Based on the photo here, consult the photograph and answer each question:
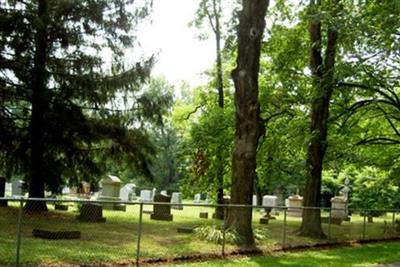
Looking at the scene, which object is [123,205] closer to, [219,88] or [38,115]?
[38,115]

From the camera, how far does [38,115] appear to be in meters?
21.4

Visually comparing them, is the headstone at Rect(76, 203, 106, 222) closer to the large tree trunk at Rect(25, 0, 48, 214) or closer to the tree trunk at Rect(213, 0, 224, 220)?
the large tree trunk at Rect(25, 0, 48, 214)

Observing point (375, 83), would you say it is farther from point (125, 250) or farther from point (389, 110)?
point (125, 250)

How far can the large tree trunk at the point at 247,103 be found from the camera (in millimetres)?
16766

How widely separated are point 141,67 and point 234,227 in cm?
913

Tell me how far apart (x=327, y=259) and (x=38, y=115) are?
11922 mm

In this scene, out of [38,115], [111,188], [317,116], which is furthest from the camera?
[111,188]

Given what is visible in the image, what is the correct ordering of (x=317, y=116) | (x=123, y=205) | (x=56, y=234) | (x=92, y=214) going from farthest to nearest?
(x=123, y=205) < (x=317, y=116) < (x=92, y=214) < (x=56, y=234)

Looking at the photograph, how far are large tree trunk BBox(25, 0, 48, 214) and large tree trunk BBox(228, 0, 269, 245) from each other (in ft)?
26.4

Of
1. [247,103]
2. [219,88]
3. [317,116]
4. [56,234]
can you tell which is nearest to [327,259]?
[247,103]

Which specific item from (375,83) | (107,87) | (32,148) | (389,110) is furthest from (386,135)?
(32,148)

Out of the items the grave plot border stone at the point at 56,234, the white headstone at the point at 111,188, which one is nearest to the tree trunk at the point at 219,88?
the white headstone at the point at 111,188

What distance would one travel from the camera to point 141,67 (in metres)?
22.8

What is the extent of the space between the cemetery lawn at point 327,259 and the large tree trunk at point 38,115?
393 inches
